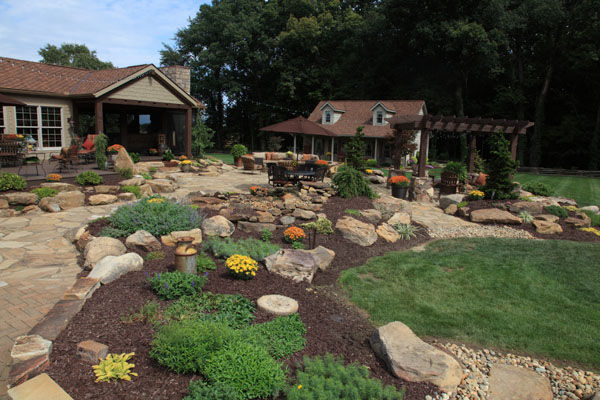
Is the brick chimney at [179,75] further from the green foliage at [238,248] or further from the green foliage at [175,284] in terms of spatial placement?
the green foliage at [175,284]

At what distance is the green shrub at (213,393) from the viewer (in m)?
3.00

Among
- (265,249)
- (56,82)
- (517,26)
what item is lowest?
(265,249)

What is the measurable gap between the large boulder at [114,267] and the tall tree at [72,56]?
4904cm

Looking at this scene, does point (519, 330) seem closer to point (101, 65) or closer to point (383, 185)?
point (383, 185)

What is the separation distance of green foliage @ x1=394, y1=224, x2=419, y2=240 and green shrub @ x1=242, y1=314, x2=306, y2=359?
5.13 metres

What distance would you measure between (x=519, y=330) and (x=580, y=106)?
34.0m

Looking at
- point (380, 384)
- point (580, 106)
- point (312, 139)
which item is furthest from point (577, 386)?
point (580, 106)

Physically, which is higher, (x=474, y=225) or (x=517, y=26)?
(x=517, y=26)

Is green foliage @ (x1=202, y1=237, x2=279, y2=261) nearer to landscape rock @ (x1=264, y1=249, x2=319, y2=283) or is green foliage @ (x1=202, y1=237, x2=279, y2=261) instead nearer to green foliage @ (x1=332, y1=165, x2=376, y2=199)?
landscape rock @ (x1=264, y1=249, x2=319, y2=283)

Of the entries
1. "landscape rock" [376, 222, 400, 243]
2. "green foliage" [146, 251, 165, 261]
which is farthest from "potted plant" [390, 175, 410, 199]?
"green foliage" [146, 251, 165, 261]

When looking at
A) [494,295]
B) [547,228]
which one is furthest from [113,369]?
[547,228]

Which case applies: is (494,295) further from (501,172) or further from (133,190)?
(133,190)

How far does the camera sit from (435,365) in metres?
3.68

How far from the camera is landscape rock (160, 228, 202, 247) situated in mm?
6379
